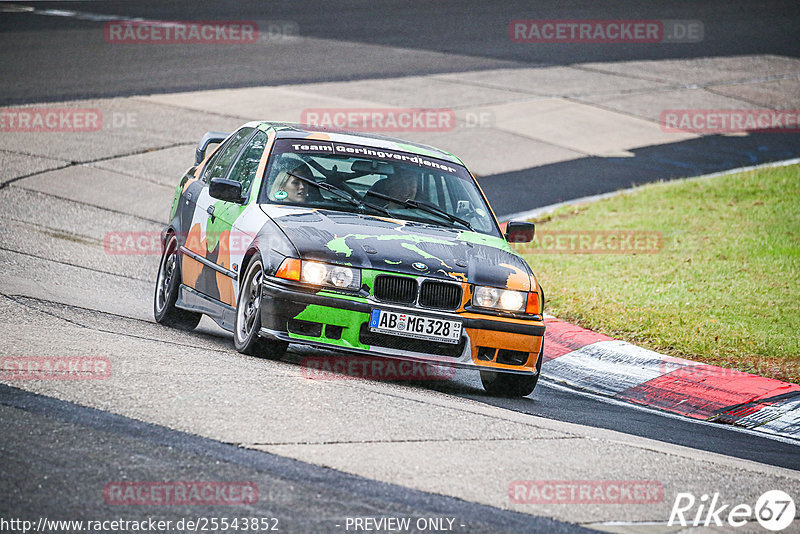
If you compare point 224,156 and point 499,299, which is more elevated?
point 224,156

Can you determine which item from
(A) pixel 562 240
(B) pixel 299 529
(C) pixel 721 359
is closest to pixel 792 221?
(A) pixel 562 240

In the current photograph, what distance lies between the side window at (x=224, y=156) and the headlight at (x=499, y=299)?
2744 millimetres

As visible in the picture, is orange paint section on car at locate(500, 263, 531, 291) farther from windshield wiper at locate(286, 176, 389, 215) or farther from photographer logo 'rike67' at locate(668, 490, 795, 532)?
photographer logo 'rike67' at locate(668, 490, 795, 532)

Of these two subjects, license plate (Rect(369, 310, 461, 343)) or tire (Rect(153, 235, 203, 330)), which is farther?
tire (Rect(153, 235, 203, 330))

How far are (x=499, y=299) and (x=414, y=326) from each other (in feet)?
2.02

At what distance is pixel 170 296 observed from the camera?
927 cm

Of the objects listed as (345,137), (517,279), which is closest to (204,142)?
(345,137)

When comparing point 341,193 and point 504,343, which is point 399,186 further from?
point 504,343

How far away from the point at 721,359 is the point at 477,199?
88.4 inches

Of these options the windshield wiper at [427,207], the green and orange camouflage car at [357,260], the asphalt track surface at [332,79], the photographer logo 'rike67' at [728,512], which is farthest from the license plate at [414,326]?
the photographer logo 'rike67' at [728,512]

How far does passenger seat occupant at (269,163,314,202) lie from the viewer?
27.4 ft

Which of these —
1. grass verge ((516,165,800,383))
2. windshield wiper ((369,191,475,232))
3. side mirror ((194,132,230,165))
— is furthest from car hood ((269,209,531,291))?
side mirror ((194,132,230,165))

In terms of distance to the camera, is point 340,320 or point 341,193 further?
point 341,193

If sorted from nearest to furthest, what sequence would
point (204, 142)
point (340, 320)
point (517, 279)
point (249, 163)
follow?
point (340, 320), point (517, 279), point (249, 163), point (204, 142)
